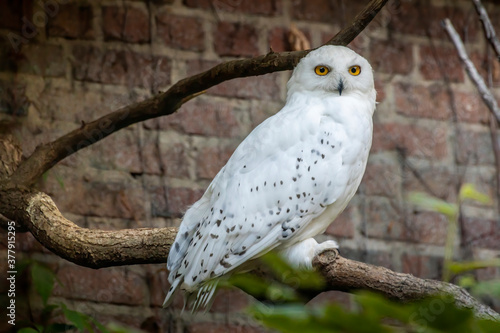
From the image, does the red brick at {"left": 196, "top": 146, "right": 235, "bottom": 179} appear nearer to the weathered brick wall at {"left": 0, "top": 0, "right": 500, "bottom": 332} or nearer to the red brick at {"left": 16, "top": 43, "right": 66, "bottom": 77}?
the weathered brick wall at {"left": 0, "top": 0, "right": 500, "bottom": 332}

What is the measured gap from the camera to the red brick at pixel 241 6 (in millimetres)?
2248

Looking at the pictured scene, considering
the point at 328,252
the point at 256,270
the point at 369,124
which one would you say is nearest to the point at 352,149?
the point at 369,124

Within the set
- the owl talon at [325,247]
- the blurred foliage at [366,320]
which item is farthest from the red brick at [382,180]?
the blurred foliage at [366,320]

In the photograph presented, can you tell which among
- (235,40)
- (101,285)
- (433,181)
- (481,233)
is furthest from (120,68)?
(481,233)

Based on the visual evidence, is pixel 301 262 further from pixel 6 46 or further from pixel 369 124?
pixel 6 46

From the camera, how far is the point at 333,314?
33 centimetres

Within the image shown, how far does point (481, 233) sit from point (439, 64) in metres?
0.59

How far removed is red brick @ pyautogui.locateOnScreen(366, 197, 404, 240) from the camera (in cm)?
226

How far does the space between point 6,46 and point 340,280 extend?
1284 millimetres

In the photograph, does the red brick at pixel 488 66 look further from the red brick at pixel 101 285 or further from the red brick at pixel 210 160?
the red brick at pixel 101 285

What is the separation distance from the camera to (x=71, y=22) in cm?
214

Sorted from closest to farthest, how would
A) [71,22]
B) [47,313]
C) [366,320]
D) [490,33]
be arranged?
1. [366,320]
2. [490,33]
3. [47,313]
4. [71,22]

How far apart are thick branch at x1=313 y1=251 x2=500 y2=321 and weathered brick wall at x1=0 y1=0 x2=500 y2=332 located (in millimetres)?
762

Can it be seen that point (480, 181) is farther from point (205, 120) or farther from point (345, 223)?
point (205, 120)
